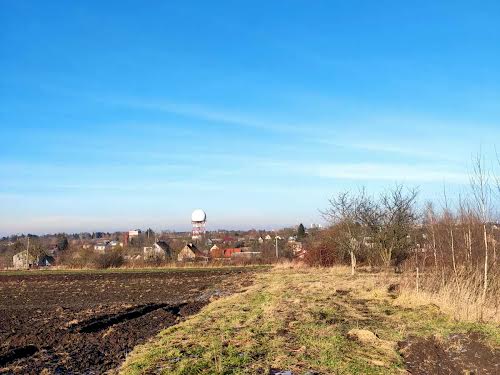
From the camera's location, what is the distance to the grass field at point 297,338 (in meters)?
7.07

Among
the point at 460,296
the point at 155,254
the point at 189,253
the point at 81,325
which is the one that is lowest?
the point at 189,253

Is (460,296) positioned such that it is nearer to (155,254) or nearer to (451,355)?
(451,355)

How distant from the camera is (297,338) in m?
8.77

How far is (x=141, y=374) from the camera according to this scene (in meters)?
6.79

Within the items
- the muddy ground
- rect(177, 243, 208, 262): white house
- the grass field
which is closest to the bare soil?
the grass field

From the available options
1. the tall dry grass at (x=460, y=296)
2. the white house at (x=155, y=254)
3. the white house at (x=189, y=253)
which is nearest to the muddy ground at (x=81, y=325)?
the tall dry grass at (x=460, y=296)

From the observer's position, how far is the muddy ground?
320 inches

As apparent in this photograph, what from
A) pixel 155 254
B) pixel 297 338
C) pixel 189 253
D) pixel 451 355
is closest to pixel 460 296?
pixel 451 355

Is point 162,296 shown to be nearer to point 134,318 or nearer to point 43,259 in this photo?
point 134,318

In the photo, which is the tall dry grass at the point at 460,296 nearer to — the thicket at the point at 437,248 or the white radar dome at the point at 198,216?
the thicket at the point at 437,248

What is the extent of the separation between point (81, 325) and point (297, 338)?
559cm

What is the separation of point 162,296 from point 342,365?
1291 centimetres

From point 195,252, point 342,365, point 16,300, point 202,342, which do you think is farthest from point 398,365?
point 195,252

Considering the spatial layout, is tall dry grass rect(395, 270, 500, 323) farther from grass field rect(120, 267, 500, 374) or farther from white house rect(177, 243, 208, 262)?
white house rect(177, 243, 208, 262)
